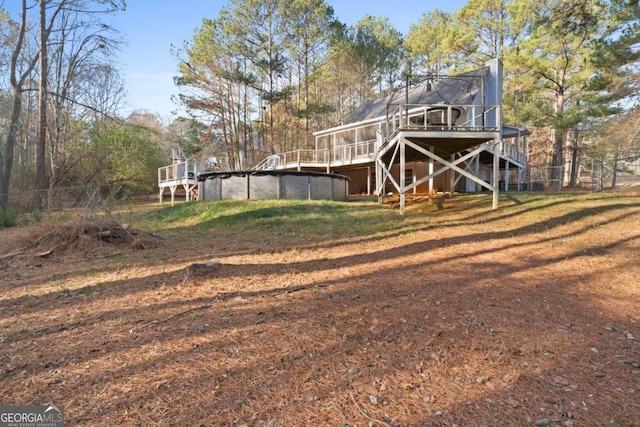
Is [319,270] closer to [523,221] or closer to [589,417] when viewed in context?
[589,417]

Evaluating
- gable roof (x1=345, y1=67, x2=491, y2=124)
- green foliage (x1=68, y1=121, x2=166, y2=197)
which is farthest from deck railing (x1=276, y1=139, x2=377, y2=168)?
green foliage (x1=68, y1=121, x2=166, y2=197)

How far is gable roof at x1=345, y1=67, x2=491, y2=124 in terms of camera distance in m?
15.6

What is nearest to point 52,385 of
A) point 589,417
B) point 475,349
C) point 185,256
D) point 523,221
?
point 475,349

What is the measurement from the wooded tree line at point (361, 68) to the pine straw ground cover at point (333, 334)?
45.5ft

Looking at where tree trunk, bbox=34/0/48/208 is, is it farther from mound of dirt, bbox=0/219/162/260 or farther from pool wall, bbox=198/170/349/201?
mound of dirt, bbox=0/219/162/260

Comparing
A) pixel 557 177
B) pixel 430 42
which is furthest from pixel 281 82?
pixel 557 177

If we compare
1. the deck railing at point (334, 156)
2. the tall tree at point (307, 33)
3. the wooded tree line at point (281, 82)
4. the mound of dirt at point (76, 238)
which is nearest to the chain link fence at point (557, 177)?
the wooded tree line at point (281, 82)

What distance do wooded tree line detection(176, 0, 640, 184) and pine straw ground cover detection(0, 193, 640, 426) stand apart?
45.5ft

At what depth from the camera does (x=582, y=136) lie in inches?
1003

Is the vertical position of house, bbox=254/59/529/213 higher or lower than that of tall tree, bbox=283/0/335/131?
lower

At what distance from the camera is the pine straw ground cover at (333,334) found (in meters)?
1.95

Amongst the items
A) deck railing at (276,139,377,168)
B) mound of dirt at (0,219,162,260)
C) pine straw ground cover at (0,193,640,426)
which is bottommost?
pine straw ground cover at (0,193,640,426)

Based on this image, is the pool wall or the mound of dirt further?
the pool wall

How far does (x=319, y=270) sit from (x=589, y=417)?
10.7ft
